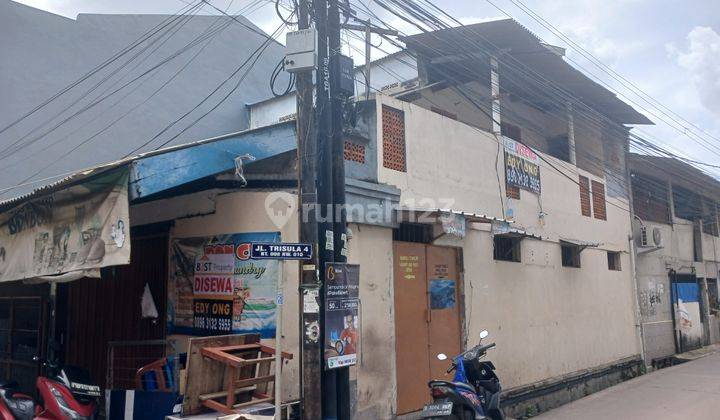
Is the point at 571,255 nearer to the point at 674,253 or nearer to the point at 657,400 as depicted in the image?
the point at 657,400

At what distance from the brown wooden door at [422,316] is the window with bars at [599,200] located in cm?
662

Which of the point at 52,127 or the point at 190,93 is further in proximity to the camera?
the point at 190,93

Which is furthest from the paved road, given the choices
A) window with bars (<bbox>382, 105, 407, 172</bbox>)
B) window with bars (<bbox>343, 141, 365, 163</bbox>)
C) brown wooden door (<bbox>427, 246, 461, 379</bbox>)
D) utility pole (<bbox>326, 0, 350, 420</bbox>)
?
window with bars (<bbox>343, 141, 365, 163</bbox>)

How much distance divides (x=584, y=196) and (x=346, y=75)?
9.26 m

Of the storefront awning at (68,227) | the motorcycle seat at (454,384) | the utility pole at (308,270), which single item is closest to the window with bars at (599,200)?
the motorcycle seat at (454,384)

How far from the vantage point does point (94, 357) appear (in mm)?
8617

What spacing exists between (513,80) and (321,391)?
27.2ft

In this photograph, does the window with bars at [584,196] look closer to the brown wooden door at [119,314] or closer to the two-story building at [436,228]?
the two-story building at [436,228]

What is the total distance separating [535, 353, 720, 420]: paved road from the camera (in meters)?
8.94

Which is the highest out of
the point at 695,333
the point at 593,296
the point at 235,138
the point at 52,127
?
the point at 52,127

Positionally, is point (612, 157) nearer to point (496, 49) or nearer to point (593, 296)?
point (593, 296)

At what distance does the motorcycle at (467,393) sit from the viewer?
6.14 m

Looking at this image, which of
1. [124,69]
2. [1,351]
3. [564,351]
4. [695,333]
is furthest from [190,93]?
[695,333]

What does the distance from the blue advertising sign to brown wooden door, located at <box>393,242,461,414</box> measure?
9.52 feet
